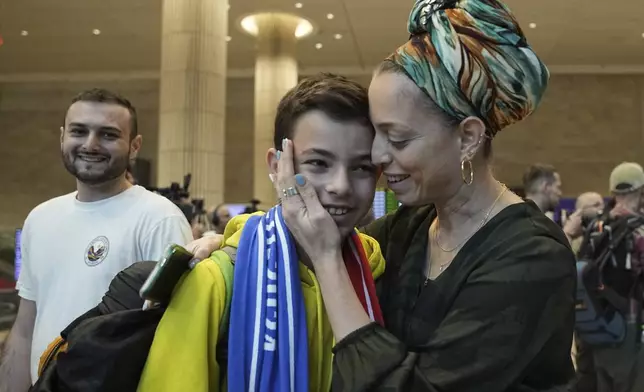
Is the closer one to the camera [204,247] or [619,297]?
[204,247]

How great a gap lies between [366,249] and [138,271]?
0.58 metres

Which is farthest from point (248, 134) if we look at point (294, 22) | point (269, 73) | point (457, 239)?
point (457, 239)

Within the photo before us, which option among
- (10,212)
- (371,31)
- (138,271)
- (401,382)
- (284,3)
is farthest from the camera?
(10,212)

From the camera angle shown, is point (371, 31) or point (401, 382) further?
point (371, 31)

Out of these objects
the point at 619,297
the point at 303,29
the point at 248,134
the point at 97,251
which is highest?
the point at 303,29

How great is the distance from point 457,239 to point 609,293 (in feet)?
10.4

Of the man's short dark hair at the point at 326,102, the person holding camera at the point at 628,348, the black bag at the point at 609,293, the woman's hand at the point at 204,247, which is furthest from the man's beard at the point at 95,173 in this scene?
the person holding camera at the point at 628,348

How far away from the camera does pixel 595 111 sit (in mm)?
19797

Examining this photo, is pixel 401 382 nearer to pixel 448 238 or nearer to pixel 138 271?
pixel 448 238

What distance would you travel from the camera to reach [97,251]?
240 cm

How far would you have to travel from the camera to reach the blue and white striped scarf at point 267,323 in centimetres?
124

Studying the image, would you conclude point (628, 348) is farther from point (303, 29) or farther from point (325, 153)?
point (303, 29)

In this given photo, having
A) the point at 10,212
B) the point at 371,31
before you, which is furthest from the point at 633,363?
the point at 10,212

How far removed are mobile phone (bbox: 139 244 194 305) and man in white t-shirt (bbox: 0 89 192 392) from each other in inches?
46.6
